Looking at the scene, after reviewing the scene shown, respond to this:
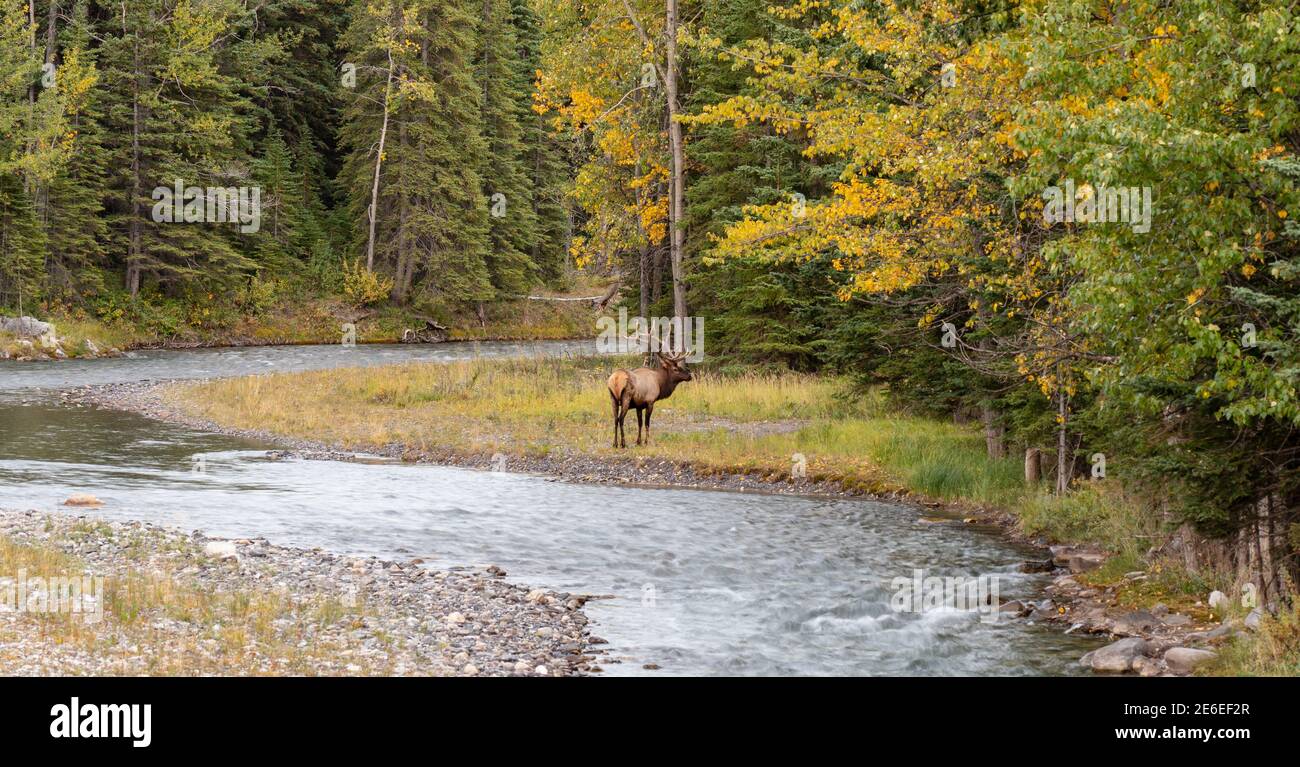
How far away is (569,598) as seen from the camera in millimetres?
13203

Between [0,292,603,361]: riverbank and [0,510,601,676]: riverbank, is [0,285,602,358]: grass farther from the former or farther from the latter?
[0,510,601,676]: riverbank

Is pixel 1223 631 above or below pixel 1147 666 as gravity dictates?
above

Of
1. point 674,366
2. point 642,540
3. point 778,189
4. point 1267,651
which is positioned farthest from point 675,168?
point 1267,651

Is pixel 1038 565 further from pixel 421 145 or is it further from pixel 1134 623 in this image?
pixel 421 145

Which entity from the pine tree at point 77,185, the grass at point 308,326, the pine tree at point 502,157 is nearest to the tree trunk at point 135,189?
the pine tree at point 77,185

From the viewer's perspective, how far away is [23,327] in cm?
4788

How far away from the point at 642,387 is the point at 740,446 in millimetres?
2654

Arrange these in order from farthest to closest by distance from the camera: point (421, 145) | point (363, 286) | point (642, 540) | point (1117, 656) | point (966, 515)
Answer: point (363, 286), point (421, 145), point (966, 515), point (642, 540), point (1117, 656)

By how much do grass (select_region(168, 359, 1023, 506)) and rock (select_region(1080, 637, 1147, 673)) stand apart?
25.6ft

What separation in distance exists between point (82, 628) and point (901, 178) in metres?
15.6

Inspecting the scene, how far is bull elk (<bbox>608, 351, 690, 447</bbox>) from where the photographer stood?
79.9 feet

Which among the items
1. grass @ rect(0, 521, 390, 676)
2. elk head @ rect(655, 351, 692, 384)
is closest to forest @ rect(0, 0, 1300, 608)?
elk head @ rect(655, 351, 692, 384)

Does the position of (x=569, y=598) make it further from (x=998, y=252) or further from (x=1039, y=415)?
(x=1039, y=415)

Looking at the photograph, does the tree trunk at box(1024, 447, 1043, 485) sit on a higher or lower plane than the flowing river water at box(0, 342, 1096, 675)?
higher
